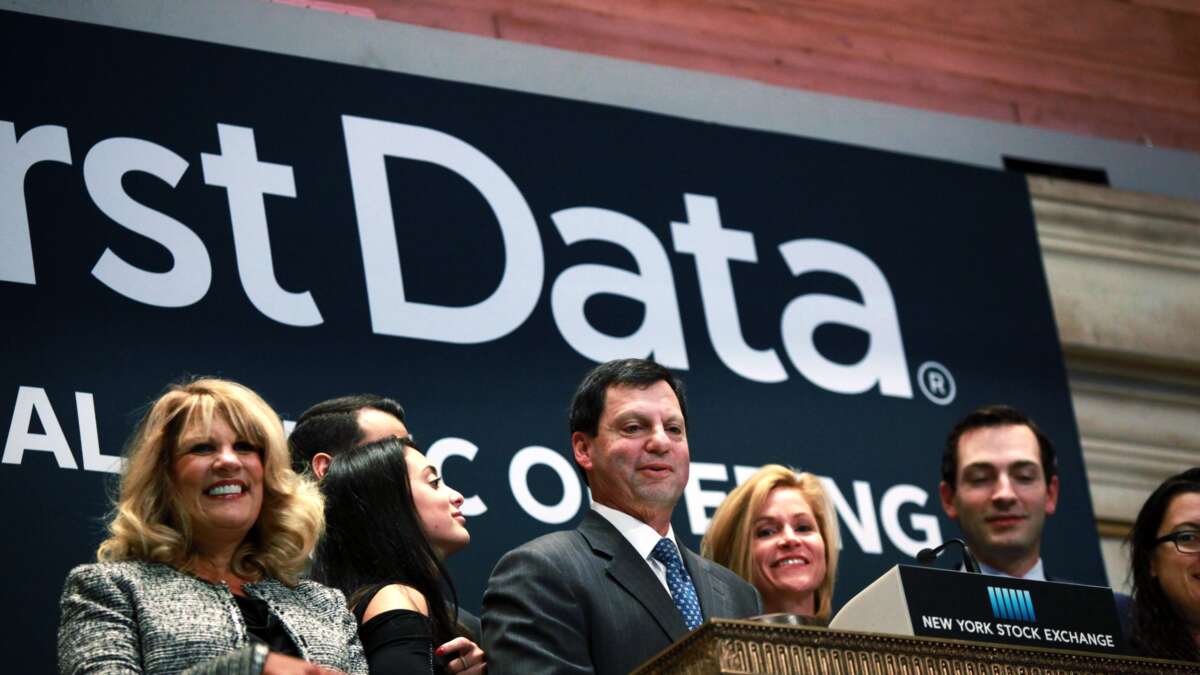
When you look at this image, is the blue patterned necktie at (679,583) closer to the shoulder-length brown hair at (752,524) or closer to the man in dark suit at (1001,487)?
the shoulder-length brown hair at (752,524)

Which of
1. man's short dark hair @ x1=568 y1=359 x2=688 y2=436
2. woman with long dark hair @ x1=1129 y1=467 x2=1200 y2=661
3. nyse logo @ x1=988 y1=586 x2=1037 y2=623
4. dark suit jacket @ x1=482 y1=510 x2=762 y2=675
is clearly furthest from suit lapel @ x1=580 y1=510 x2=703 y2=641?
woman with long dark hair @ x1=1129 y1=467 x2=1200 y2=661

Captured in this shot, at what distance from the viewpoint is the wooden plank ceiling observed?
5414mm

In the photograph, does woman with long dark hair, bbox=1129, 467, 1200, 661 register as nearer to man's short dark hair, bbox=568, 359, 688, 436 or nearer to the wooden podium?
the wooden podium

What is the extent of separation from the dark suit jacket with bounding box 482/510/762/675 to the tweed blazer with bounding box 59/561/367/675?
250 mm

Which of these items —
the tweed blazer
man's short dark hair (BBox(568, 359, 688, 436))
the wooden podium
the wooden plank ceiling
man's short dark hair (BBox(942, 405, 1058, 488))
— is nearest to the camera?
the wooden podium

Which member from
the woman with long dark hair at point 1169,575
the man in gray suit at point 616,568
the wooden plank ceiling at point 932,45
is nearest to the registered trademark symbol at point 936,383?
the wooden plank ceiling at point 932,45

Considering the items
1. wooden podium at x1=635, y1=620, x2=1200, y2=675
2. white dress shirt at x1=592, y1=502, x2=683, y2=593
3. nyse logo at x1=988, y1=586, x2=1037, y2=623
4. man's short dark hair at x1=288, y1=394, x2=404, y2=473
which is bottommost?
wooden podium at x1=635, y1=620, x2=1200, y2=675

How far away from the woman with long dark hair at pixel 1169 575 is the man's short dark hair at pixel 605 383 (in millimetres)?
1040

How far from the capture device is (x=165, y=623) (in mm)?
2875

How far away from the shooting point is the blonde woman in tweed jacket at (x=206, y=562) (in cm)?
285

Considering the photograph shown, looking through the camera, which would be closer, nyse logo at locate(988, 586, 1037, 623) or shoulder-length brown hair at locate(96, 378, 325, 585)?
nyse logo at locate(988, 586, 1037, 623)

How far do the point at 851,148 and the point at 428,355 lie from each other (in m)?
1.61

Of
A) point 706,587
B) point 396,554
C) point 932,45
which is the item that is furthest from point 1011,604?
point 932,45

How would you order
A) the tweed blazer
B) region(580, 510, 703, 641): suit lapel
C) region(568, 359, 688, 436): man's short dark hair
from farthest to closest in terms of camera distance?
region(568, 359, 688, 436): man's short dark hair, region(580, 510, 703, 641): suit lapel, the tweed blazer
